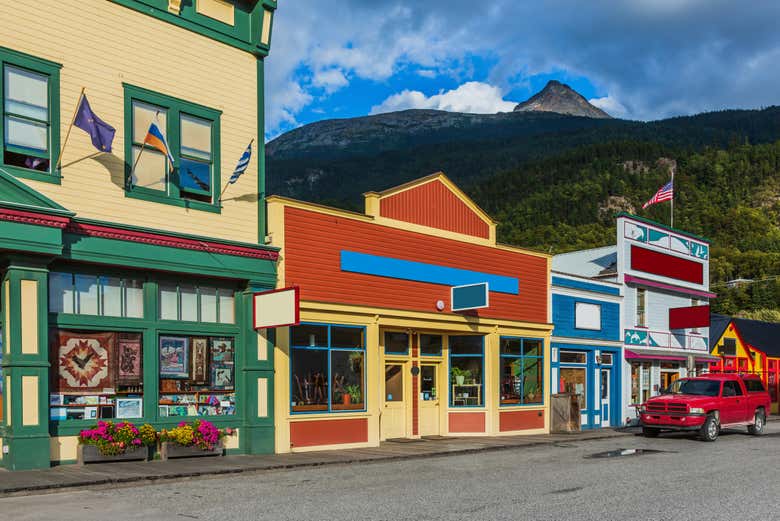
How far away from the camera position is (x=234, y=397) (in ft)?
58.2

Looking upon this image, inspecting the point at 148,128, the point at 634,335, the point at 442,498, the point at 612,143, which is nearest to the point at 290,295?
the point at 148,128

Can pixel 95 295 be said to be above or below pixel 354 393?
above

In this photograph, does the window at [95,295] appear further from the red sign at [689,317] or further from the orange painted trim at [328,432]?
the red sign at [689,317]

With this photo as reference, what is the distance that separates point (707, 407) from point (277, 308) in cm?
1335

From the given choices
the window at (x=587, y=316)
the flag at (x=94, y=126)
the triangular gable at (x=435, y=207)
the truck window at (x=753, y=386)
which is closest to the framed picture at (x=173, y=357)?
the flag at (x=94, y=126)

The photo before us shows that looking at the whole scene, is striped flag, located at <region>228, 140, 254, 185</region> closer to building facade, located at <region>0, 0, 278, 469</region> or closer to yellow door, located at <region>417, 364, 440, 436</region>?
building facade, located at <region>0, 0, 278, 469</region>

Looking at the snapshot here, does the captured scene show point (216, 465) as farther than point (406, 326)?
No

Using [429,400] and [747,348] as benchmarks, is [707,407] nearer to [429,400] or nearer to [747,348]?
[429,400]

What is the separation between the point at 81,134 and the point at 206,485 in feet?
22.3

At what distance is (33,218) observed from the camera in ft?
45.7

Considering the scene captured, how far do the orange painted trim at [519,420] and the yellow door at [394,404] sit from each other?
365 centimetres

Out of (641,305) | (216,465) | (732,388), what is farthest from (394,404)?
(641,305)

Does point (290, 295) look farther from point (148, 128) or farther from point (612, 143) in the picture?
point (612, 143)

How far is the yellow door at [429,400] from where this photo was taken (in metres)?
23.6
